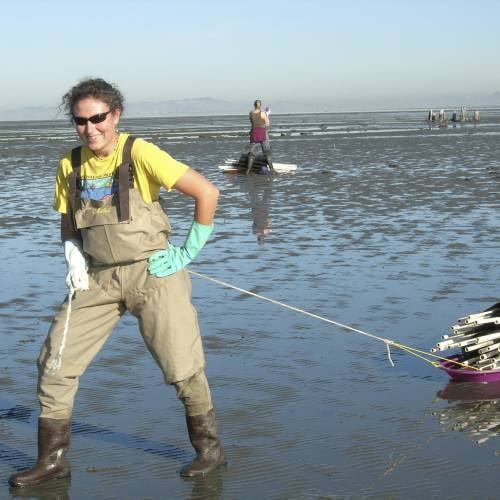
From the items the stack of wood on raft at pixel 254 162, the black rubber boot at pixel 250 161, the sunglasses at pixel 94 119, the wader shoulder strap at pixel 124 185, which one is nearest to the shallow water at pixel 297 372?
the wader shoulder strap at pixel 124 185

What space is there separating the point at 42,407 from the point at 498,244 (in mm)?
8098

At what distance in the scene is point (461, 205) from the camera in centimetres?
1623

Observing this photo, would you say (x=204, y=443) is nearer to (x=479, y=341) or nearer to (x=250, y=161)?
(x=479, y=341)

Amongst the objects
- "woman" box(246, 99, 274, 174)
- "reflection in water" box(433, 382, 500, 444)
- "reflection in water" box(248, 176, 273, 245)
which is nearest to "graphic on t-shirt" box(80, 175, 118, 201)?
"reflection in water" box(433, 382, 500, 444)

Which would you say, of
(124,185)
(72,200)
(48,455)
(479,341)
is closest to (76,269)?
(72,200)

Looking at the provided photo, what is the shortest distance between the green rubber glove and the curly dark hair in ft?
2.41

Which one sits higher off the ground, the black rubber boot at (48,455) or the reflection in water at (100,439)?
the black rubber boot at (48,455)

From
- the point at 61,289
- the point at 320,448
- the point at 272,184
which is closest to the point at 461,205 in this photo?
the point at 272,184

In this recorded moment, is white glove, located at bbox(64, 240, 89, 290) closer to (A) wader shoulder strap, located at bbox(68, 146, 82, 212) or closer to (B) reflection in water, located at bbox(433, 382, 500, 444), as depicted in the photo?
(A) wader shoulder strap, located at bbox(68, 146, 82, 212)

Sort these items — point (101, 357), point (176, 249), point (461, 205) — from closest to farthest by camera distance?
point (176, 249)
point (101, 357)
point (461, 205)

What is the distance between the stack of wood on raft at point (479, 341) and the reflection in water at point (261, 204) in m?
6.03

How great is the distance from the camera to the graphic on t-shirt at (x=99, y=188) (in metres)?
4.73

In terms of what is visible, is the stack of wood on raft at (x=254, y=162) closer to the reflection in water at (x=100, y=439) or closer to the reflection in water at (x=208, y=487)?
the reflection in water at (x=100, y=439)

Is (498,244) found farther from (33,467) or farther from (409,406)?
(33,467)
